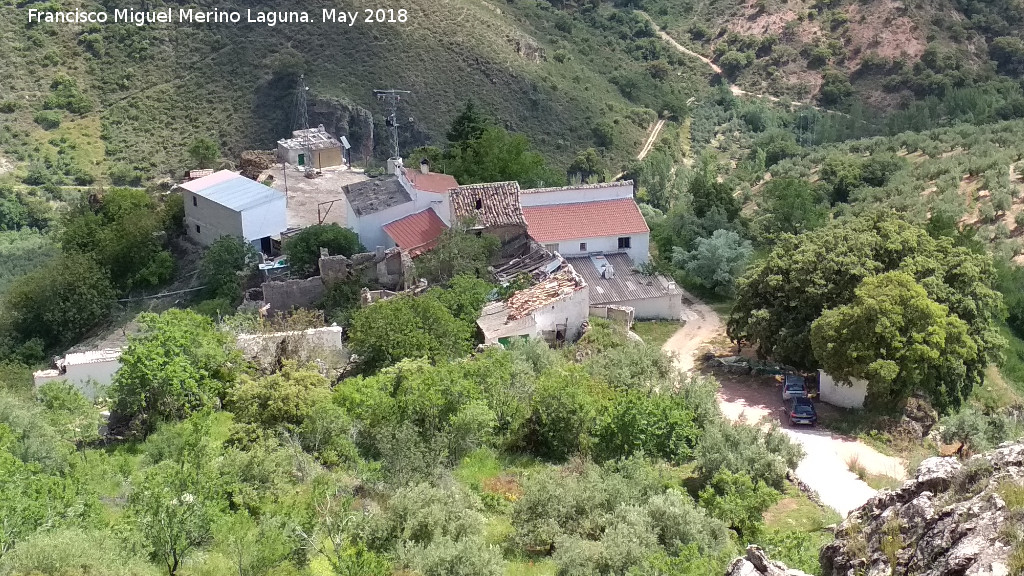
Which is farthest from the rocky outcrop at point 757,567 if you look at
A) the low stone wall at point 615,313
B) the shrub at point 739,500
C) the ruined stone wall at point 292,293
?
the ruined stone wall at point 292,293

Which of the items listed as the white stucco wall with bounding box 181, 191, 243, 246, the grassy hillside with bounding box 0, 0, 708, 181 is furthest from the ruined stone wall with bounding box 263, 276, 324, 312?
the grassy hillside with bounding box 0, 0, 708, 181

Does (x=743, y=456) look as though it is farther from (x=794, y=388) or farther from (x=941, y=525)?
(x=941, y=525)

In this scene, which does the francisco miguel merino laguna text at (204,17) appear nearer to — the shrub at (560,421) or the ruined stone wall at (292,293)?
the ruined stone wall at (292,293)

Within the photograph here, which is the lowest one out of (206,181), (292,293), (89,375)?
(89,375)

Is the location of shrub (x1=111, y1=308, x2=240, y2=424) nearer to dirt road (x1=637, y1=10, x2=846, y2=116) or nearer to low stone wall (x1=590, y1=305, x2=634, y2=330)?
low stone wall (x1=590, y1=305, x2=634, y2=330)

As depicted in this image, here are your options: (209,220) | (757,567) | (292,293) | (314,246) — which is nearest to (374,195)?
(314,246)

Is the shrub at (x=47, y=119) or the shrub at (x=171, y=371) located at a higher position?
the shrub at (x=171, y=371)
